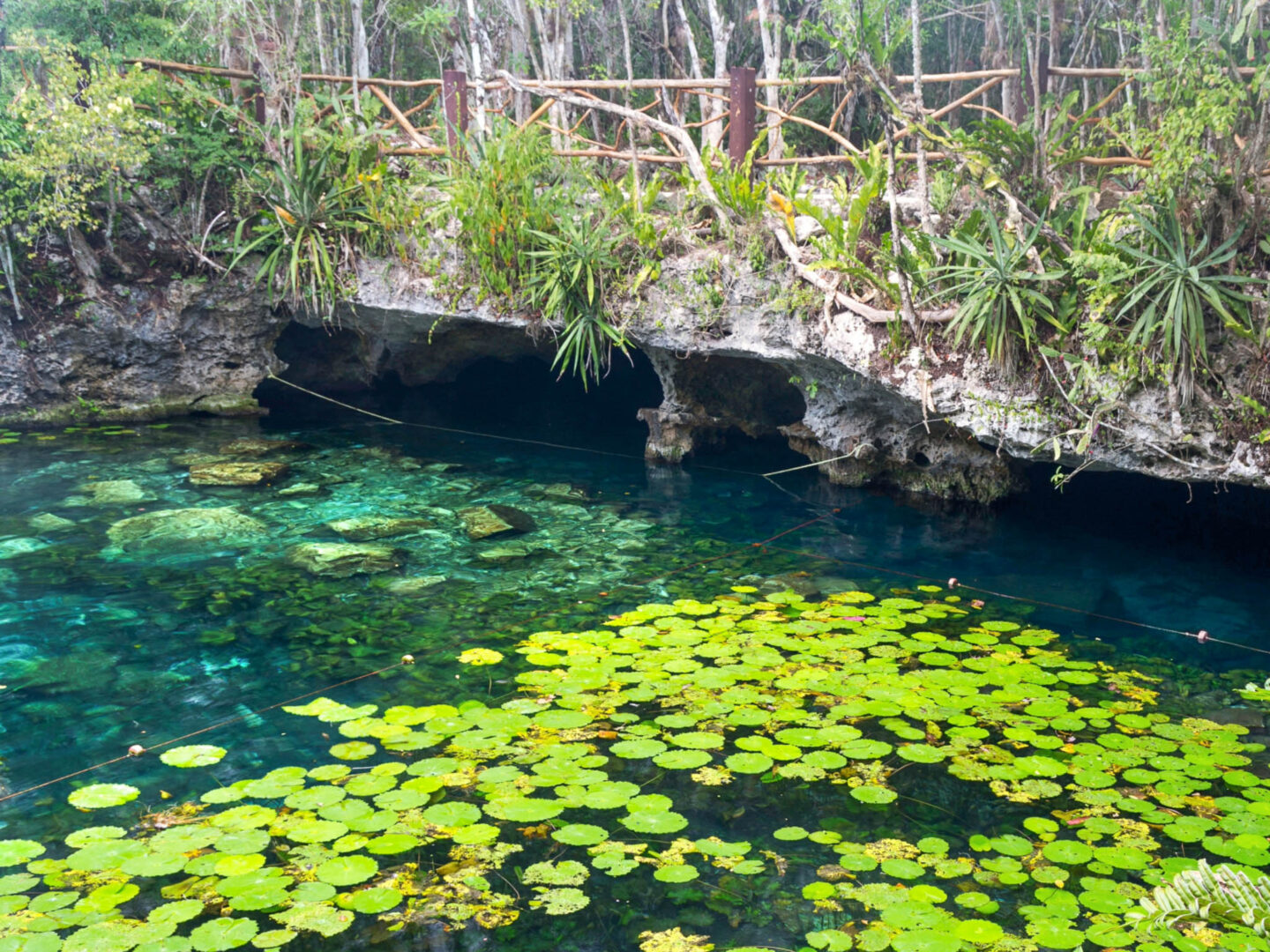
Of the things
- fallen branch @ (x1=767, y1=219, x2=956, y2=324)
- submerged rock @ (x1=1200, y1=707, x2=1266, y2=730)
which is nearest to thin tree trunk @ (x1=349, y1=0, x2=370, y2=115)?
fallen branch @ (x1=767, y1=219, x2=956, y2=324)

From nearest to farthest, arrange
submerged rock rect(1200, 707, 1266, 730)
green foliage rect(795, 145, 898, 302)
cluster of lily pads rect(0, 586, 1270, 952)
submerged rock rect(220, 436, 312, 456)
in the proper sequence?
1. cluster of lily pads rect(0, 586, 1270, 952)
2. submerged rock rect(1200, 707, 1266, 730)
3. green foliage rect(795, 145, 898, 302)
4. submerged rock rect(220, 436, 312, 456)

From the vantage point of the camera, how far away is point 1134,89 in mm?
11234

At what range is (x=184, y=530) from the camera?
8.86 meters

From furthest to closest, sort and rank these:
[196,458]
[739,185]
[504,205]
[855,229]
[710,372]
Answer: [710,372] < [196,458] < [504,205] < [739,185] < [855,229]

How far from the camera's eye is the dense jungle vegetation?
7094 mm

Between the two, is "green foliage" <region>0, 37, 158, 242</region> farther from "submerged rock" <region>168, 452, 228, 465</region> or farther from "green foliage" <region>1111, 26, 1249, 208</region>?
"green foliage" <region>1111, 26, 1249, 208</region>

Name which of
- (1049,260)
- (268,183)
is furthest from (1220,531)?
(268,183)

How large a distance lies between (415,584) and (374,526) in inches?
60.0

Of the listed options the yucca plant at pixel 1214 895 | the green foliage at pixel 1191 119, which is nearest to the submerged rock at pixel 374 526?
the green foliage at pixel 1191 119

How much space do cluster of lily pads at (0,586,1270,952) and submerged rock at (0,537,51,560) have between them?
402 centimetres

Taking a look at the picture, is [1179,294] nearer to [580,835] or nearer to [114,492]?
[580,835]

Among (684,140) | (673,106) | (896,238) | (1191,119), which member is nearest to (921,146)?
(896,238)

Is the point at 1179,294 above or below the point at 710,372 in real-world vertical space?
above

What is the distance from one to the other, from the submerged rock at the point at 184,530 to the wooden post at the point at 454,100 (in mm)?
5008
